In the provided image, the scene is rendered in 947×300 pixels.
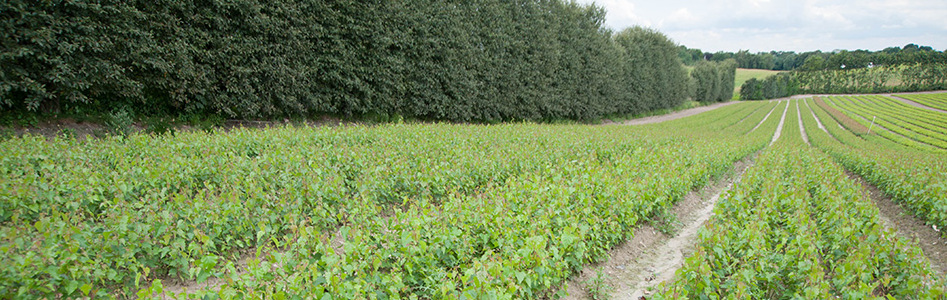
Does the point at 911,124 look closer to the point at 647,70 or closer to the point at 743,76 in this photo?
the point at 647,70

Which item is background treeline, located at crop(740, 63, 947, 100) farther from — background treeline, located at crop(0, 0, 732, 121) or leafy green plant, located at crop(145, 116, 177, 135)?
leafy green plant, located at crop(145, 116, 177, 135)

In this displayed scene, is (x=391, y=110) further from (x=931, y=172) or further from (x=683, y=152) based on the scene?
(x=931, y=172)

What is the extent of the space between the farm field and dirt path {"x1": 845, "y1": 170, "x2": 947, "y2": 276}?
0.27m

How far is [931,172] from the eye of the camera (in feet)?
30.5

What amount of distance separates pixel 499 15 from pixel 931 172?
1532 centimetres

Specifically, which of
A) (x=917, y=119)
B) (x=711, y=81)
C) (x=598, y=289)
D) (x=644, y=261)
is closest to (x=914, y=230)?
(x=644, y=261)

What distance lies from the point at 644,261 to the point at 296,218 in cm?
445

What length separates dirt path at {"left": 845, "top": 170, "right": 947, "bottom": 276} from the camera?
6280mm

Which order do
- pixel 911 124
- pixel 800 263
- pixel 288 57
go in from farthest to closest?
pixel 911 124, pixel 288 57, pixel 800 263

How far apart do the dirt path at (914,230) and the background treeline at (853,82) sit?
69341mm

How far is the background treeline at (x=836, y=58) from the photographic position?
2386 inches

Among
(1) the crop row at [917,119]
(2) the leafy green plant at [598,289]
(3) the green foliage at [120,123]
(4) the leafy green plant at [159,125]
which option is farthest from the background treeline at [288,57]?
(1) the crop row at [917,119]

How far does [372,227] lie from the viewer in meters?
4.19

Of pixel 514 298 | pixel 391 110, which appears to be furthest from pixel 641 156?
pixel 391 110
